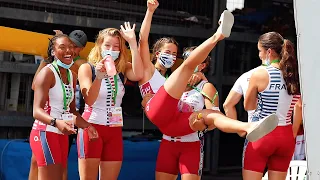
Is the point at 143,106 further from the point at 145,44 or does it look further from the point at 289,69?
the point at 289,69

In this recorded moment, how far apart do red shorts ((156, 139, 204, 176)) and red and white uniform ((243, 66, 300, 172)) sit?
1.27ft

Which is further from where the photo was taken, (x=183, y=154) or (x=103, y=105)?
(x=103, y=105)

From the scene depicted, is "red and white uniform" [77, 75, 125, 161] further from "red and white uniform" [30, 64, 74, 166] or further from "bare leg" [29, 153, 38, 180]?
"bare leg" [29, 153, 38, 180]

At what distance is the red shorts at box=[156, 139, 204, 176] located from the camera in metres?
3.80

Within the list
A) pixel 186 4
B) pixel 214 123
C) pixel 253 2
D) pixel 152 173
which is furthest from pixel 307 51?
pixel 253 2

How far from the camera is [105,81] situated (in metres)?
3.98

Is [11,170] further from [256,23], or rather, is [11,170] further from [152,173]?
[256,23]

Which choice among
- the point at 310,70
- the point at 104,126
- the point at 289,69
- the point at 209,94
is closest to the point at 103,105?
the point at 104,126

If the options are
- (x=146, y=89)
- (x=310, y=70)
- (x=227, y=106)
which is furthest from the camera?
(x=227, y=106)

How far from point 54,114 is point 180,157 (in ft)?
3.40

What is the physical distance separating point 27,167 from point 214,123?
8.78ft

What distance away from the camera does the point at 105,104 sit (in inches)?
157

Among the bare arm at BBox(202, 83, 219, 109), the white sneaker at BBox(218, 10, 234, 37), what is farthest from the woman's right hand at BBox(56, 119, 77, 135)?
the white sneaker at BBox(218, 10, 234, 37)

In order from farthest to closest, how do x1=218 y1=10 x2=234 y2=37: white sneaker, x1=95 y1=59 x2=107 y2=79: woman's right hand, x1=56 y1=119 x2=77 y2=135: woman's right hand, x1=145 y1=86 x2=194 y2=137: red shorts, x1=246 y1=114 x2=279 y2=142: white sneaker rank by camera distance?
x1=95 y1=59 x2=107 y2=79: woman's right hand → x1=56 y1=119 x2=77 y2=135: woman's right hand → x1=145 y1=86 x2=194 y2=137: red shorts → x1=218 y1=10 x2=234 y2=37: white sneaker → x1=246 y1=114 x2=279 y2=142: white sneaker
